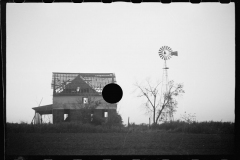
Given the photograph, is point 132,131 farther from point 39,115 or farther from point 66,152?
point 39,115

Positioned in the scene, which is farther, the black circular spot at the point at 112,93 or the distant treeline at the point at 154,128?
the distant treeline at the point at 154,128

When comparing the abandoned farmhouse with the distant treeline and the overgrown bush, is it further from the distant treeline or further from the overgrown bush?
the distant treeline

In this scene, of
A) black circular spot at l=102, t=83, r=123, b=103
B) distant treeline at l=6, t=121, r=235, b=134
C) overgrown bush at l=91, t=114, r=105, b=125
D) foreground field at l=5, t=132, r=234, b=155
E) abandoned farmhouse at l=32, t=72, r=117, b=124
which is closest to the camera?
black circular spot at l=102, t=83, r=123, b=103

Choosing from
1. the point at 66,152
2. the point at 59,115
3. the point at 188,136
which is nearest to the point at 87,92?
the point at 59,115

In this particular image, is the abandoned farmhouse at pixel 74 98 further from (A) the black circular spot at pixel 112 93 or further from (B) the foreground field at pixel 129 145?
(A) the black circular spot at pixel 112 93

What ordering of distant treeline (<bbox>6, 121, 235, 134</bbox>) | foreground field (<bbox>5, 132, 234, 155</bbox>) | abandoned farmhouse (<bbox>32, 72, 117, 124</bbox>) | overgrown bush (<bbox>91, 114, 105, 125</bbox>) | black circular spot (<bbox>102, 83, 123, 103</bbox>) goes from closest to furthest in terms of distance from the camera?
black circular spot (<bbox>102, 83, 123, 103</bbox>) < foreground field (<bbox>5, 132, 234, 155</bbox>) < distant treeline (<bbox>6, 121, 235, 134</bbox>) < abandoned farmhouse (<bbox>32, 72, 117, 124</bbox>) < overgrown bush (<bbox>91, 114, 105, 125</bbox>)

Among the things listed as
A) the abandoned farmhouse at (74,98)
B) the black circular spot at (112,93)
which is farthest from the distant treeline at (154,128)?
the black circular spot at (112,93)

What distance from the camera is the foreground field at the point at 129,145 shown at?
1109 cm

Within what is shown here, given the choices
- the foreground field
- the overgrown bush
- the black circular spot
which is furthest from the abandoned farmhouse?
the black circular spot

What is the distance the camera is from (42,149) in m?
11.5

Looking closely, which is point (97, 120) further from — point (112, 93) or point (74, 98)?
point (112, 93)

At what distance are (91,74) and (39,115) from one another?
481 centimetres

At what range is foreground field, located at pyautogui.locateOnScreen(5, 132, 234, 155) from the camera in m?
11.1

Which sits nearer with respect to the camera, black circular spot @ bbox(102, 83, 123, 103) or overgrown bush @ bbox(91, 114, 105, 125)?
black circular spot @ bbox(102, 83, 123, 103)
